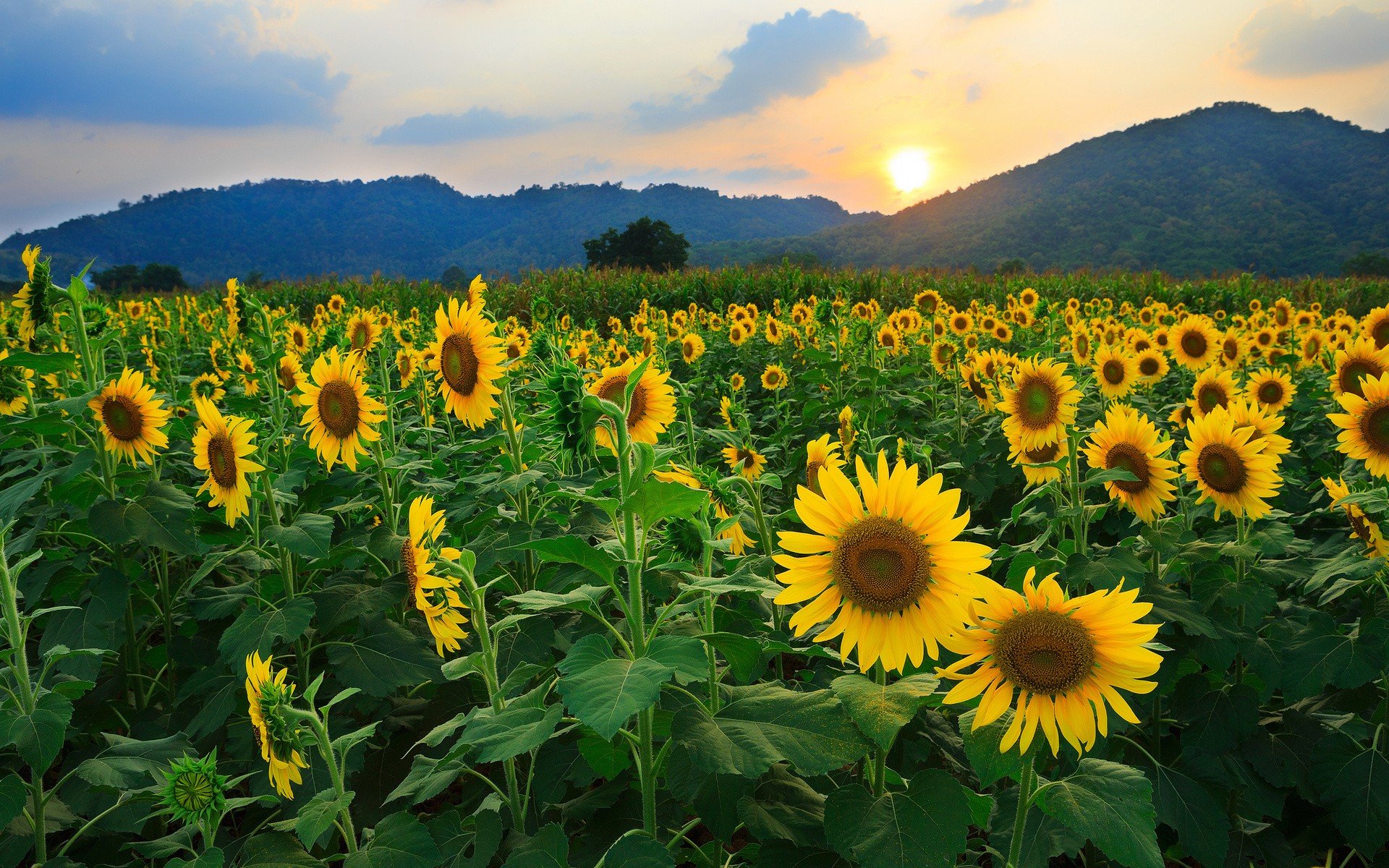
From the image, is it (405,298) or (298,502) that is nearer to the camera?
(298,502)

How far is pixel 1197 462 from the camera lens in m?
2.84

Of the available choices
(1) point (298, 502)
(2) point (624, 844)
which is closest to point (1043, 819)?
(2) point (624, 844)

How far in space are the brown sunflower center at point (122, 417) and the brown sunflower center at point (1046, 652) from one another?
2.95 meters

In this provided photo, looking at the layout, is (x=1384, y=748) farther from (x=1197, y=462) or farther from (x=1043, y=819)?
(x=1043, y=819)

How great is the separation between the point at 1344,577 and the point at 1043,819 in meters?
1.89

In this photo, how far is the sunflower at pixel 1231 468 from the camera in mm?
2713

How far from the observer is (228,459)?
2541 millimetres

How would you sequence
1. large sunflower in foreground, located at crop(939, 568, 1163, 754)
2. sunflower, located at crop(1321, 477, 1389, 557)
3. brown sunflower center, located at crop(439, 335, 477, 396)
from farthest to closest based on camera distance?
brown sunflower center, located at crop(439, 335, 477, 396), sunflower, located at crop(1321, 477, 1389, 557), large sunflower in foreground, located at crop(939, 568, 1163, 754)

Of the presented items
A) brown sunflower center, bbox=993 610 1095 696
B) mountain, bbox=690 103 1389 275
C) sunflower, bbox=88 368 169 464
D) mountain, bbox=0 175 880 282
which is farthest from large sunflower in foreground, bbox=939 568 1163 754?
mountain, bbox=0 175 880 282

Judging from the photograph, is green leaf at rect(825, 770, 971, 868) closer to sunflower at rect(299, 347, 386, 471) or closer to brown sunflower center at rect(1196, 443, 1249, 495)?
brown sunflower center at rect(1196, 443, 1249, 495)

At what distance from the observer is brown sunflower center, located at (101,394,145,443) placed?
277 cm

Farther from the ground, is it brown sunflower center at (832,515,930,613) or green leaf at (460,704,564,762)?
brown sunflower center at (832,515,930,613)

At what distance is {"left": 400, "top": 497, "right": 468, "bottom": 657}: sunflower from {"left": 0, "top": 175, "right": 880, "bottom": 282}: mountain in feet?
424

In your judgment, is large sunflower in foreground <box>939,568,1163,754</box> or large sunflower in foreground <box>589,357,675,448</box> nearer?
large sunflower in foreground <box>939,568,1163,754</box>
